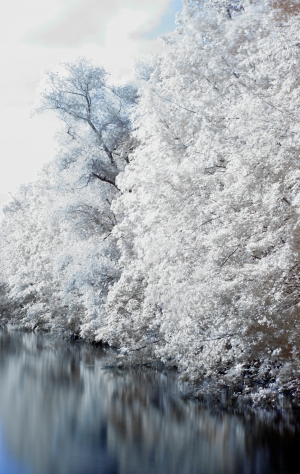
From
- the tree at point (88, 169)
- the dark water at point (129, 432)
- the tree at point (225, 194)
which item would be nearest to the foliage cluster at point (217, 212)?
the tree at point (225, 194)

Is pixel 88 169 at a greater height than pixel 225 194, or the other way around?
pixel 88 169

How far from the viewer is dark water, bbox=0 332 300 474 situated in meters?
9.98

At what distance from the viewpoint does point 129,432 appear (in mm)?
12164

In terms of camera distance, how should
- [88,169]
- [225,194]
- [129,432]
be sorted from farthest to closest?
1. [88,169]
2. [225,194]
3. [129,432]

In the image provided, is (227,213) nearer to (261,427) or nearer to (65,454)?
(261,427)

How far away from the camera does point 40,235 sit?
3425 centimetres

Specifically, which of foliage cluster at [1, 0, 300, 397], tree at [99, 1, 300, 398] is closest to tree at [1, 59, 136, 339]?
foliage cluster at [1, 0, 300, 397]

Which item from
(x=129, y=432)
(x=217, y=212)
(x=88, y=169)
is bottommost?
(x=129, y=432)

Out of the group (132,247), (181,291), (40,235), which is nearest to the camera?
(181,291)

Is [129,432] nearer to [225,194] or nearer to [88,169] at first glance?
[225,194]

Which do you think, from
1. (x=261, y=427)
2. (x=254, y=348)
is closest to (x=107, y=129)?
(x=254, y=348)

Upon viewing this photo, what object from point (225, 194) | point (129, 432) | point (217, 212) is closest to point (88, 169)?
point (217, 212)

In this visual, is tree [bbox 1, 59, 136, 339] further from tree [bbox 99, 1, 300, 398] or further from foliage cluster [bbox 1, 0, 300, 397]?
tree [bbox 99, 1, 300, 398]

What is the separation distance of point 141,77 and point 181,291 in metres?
14.0
